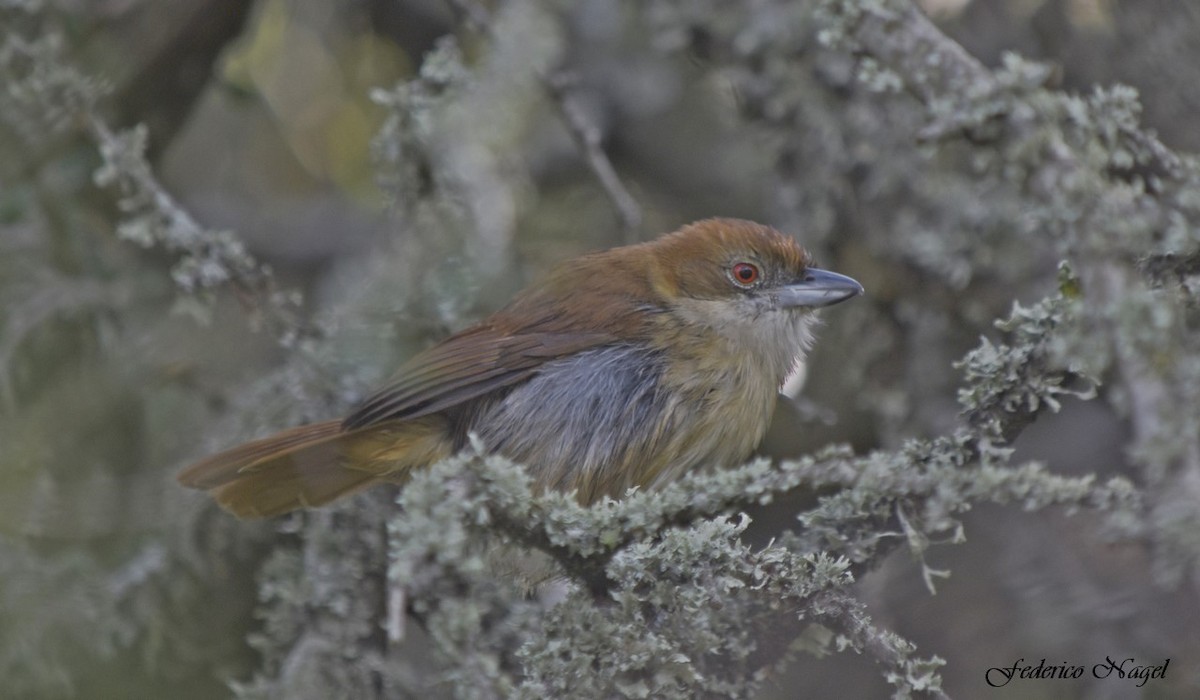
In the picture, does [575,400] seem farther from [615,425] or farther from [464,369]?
[464,369]

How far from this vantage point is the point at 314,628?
3201 mm

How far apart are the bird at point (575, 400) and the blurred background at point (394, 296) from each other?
0.19m

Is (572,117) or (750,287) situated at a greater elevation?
(572,117)

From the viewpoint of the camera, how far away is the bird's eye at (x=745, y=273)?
3.72 meters

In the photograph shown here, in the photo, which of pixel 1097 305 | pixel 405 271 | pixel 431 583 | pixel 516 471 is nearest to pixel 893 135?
pixel 405 271

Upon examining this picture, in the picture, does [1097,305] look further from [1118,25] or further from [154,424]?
[154,424]

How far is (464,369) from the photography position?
330 cm

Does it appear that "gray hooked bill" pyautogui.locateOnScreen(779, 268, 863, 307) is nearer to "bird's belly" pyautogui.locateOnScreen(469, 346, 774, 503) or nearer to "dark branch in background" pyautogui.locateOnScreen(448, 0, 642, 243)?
"bird's belly" pyautogui.locateOnScreen(469, 346, 774, 503)

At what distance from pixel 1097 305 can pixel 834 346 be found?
2255mm

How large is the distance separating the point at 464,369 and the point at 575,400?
32 cm

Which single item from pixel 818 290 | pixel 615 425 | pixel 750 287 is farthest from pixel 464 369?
pixel 818 290

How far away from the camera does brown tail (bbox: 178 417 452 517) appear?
326 centimetres

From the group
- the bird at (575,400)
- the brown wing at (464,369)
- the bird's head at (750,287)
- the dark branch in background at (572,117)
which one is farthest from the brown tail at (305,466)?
the dark branch in background at (572,117)

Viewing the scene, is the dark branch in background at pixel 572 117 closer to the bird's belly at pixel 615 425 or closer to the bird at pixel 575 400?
the bird at pixel 575 400
